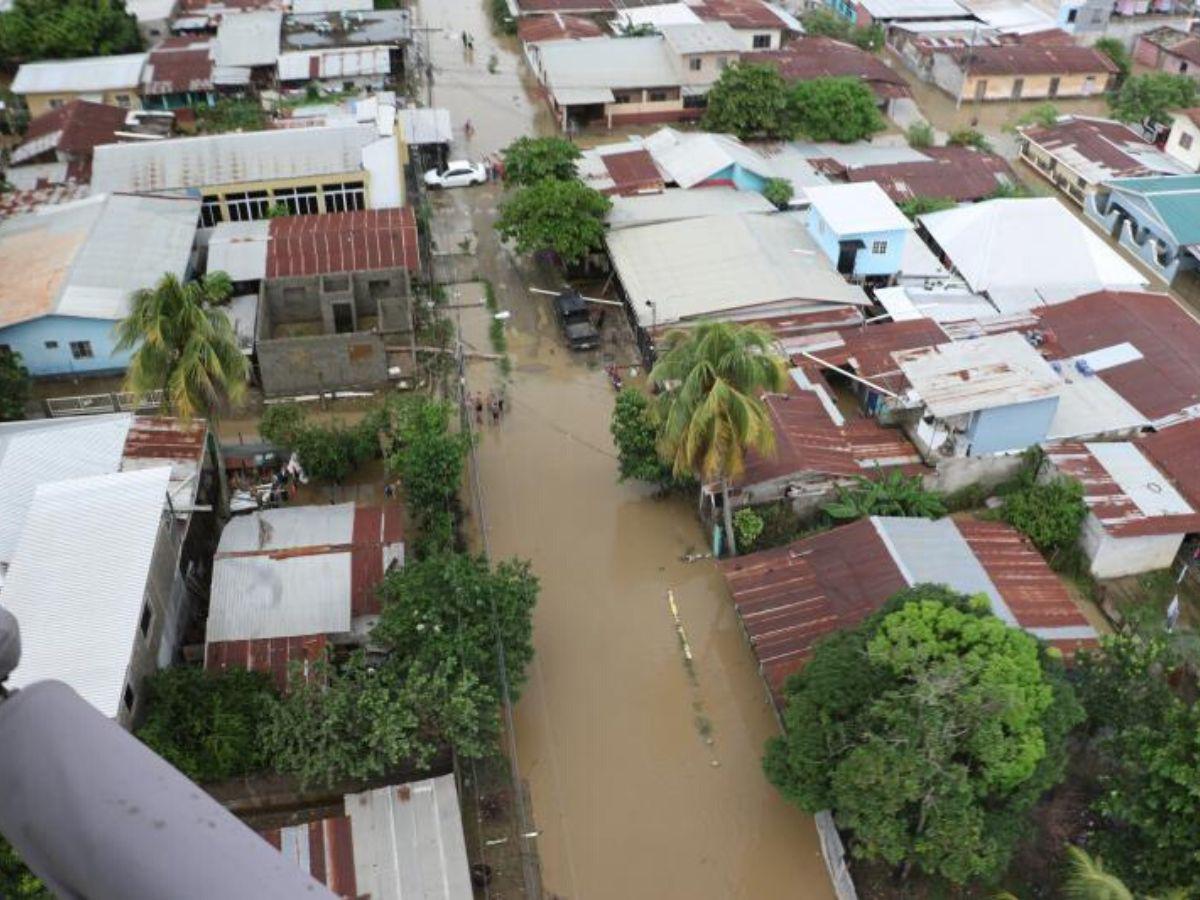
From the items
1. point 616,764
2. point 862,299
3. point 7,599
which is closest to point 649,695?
point 616,764

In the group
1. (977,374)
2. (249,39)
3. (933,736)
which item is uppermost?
(249,39)

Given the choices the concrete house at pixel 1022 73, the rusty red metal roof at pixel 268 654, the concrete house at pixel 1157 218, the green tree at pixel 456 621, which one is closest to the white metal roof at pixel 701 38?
the concrete house at pixel 1022 73

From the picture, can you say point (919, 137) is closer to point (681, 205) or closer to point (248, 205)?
point (681, 205)

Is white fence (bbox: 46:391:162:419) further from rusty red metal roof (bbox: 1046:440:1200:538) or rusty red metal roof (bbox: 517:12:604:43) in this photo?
rusty red metal roof (bbox: 517:12:604:43)

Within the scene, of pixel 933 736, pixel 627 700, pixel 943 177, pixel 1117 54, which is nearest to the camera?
pixel 933 736

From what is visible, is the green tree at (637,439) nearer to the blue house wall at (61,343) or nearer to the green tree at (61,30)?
Answer: the blue house wall at (61,343)

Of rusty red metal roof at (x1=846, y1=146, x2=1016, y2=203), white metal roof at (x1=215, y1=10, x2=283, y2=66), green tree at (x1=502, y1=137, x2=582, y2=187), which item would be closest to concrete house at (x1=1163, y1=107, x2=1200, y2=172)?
rusty red metal roof at (x1=846, y1=146, x2=1016, y2=203)

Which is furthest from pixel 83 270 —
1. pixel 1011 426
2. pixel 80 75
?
pixel 1011 426
